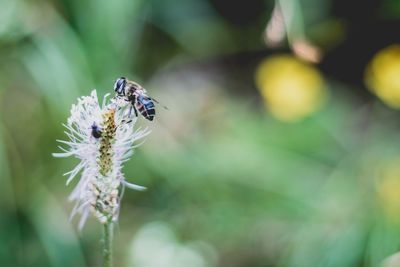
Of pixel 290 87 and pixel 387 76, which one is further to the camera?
pixel 290 87

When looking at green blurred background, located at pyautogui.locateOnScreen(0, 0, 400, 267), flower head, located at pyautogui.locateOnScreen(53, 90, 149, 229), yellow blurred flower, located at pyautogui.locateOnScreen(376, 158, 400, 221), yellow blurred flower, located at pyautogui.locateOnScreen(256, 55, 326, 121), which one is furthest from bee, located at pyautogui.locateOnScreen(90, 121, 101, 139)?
yellow blurred flower, located at pyautogui.locateOnScreen(256, 55, 326, 121)

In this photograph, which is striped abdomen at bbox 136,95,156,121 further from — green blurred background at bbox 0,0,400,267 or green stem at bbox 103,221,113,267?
green blurred background at bbox 0,0,400,267

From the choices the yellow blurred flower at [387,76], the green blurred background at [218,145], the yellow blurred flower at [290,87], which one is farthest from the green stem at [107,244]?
the yellow blurred flower at [387,76]

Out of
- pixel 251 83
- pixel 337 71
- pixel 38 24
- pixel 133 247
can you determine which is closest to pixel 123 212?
pixel 133 247

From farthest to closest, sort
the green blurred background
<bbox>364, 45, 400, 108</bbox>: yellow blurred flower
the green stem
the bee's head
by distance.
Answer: <bbox>364, 45, 400, 108</bbox>: yellow blurred flower
the green blurred background
the bee's head
the green stem

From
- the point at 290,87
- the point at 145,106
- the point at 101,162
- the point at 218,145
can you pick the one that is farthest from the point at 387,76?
the point at 101,162

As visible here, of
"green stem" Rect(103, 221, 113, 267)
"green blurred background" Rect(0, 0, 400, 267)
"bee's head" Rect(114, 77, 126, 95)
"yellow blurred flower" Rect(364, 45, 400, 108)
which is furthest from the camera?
"yellow blurred flower" Rect(364, 45, 400, 108)

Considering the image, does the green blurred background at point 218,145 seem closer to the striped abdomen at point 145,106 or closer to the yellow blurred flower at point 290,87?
the yellow blurred flower at point 290,87

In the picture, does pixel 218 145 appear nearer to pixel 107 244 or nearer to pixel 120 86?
pixel 120 86
